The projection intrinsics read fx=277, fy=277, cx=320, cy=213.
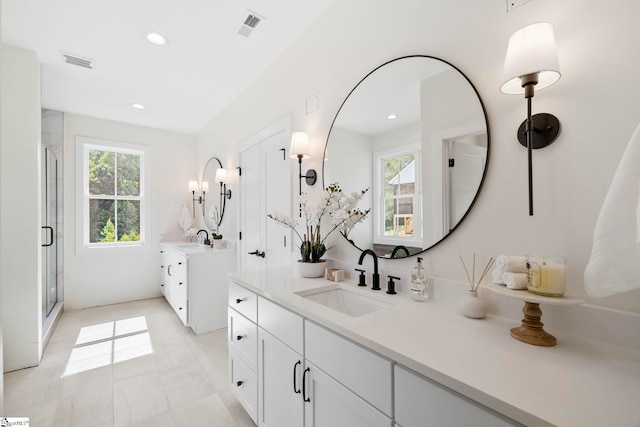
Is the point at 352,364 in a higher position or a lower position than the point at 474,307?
lower

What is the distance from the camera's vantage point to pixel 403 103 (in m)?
1.43

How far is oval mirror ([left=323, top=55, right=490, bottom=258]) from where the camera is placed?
1185 millimetres

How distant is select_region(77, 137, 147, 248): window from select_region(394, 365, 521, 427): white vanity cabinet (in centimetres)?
471

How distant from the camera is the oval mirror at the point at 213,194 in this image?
3.57m

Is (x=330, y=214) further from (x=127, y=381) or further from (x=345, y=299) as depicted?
(x=127, y=381)

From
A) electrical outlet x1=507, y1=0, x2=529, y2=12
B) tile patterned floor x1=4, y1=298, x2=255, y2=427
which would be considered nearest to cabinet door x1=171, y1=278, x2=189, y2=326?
tile patterned floor x1=4, y1=298, x2=255, y2=427

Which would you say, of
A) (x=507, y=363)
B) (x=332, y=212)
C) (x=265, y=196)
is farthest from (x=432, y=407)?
(x=265, y=196)

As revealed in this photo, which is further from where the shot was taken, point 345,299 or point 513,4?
point 345,299

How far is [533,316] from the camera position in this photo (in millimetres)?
840

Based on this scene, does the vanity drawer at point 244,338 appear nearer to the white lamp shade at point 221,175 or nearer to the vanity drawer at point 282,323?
the vanity drawer at point 282,323

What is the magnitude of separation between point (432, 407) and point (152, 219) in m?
4.75

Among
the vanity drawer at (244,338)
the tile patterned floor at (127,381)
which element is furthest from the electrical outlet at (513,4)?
the tile patterned floor at (127,381)

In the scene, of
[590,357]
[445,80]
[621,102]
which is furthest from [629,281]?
[445,80]

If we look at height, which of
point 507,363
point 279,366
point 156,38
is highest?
point 156,38
